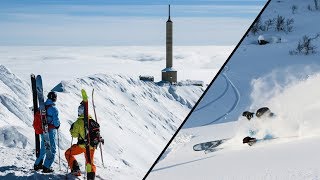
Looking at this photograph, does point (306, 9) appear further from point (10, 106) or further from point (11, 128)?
point (10, 106)

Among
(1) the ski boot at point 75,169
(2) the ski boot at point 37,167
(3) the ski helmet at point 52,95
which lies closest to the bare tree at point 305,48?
(3) the ski helmet at point 52,95

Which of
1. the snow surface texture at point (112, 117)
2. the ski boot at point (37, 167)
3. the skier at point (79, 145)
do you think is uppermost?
the skier at point (79, 145)

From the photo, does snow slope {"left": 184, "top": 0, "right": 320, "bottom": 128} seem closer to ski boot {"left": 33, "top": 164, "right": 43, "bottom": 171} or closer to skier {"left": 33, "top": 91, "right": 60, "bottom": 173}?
skier {"left": 33, "top": 91, "right": 60, "bottom": 173}

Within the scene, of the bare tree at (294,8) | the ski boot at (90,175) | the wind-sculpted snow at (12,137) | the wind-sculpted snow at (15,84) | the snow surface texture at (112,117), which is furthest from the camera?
the wind-sculpted snow at (15,84)

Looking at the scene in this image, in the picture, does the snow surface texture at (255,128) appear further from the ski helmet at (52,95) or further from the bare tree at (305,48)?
the ski helmet at (52,95)

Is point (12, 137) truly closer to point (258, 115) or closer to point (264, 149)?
point (264, 149)

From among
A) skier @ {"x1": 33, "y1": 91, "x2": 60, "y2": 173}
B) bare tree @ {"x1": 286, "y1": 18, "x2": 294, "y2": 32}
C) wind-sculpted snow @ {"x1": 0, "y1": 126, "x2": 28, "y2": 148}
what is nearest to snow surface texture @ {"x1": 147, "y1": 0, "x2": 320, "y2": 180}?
bare tree @ {"x1": 286, "y1": 18, "x2": 294, "y2": 32}

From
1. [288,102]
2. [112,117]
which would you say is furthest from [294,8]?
[112,117]

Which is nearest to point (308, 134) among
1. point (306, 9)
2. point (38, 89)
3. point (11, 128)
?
point (306, 9)

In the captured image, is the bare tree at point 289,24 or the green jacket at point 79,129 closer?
the bare tree at point 289,24
